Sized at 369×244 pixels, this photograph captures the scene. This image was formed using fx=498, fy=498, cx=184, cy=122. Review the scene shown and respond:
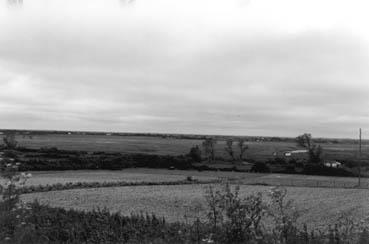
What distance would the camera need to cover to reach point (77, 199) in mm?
31203

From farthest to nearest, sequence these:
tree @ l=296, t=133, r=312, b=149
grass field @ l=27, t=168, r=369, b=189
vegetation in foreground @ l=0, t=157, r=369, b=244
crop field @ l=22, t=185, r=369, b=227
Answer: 1. tree @ l=296, t=133, r=312, b=149
2. grass field @ l=27, t=168, r=369, b=189
3. crop field @ l=22, t=185, r=369, b=227
4. vegetation in foreground @ l=0, t=157, r=369, b=244

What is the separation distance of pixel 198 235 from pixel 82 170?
6142 cm

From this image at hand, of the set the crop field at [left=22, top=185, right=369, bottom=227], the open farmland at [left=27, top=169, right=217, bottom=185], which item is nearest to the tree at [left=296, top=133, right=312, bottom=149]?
the open farmland at [left=27, top=169, right=217, bottom=185]

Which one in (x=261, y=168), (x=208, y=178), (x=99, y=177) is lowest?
(x=99, y=177)

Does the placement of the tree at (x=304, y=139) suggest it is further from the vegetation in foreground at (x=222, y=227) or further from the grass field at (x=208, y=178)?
the vegetation in foreground at (x=222, y=227)

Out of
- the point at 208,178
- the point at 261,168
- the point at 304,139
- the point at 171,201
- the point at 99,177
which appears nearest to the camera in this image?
the point at 171,201

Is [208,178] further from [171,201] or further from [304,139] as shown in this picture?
[304,139]

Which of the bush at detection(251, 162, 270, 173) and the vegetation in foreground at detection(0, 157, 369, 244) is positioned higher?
the vegetation in foreground at detection(0, 157, 369, 244)

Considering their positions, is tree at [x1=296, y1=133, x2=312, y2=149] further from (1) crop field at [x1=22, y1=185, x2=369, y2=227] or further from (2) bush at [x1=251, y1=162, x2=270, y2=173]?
(1) crop field at [x1=22, y1=185, x2=369, y2=227]

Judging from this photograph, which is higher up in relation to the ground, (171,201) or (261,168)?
(261,168)

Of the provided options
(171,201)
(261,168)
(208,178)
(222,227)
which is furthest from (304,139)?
(222,227)

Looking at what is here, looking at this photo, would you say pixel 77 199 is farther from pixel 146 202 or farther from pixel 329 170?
pixel 329 170

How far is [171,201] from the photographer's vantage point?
1234 inches

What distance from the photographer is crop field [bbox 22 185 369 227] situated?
26.1 metres
